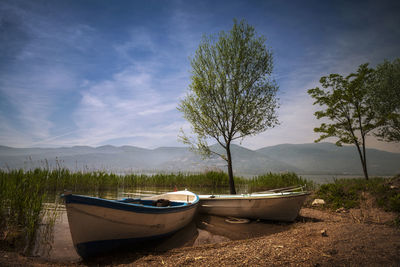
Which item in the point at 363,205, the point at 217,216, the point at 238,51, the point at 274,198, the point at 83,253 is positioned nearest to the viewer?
the point at 83,253

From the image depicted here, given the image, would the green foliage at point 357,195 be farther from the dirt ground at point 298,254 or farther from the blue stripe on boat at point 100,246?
the blue stripe on boat at point 100,246

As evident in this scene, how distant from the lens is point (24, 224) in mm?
5867

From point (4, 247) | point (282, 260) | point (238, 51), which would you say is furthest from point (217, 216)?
point (238, 51)

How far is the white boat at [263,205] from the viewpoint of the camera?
7.95 m

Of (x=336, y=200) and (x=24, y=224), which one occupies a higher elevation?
(x=24, y=224)

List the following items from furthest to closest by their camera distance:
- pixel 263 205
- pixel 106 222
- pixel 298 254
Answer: pixel 263 205 → pixel 106 222 → pixel 298 254

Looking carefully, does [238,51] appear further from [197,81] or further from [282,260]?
[282,260]

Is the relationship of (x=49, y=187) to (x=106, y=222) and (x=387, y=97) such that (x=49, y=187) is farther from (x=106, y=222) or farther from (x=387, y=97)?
(x=387, y=97)

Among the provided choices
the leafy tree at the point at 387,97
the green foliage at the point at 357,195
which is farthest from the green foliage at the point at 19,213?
the leafy tree at the point at 387,97

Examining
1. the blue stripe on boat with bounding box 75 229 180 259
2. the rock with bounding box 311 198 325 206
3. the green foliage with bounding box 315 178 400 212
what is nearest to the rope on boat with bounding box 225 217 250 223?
the blue stripe on boat with bounding box 75 229 180 259

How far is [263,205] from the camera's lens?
8.23 metres

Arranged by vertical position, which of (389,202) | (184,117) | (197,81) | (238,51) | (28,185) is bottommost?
(389,202)

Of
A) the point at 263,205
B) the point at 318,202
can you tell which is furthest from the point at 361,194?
the point at 263,205

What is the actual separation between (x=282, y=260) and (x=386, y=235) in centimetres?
298
